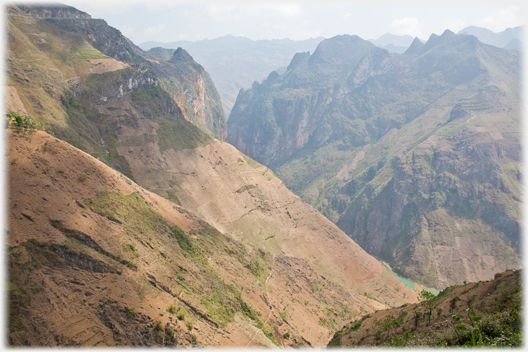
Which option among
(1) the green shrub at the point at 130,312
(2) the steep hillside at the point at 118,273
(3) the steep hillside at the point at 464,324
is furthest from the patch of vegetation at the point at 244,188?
(1) the green shrub at the point at 130,312

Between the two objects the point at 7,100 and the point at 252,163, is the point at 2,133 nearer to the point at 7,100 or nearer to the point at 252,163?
the point at 7,100

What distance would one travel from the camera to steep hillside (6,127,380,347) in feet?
70.0

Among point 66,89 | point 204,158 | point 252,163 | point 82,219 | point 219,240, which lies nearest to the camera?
point 82,219

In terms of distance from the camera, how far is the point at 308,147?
168750 millimetres

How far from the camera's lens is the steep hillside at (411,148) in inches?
3401

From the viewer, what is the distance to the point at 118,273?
2528cm

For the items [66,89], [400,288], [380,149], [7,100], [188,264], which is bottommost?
[400,288]

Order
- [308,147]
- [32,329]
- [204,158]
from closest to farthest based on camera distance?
1. [32,329]
2. [204,158]
3. [308,147]

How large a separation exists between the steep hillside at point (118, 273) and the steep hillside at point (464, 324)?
10.5 m

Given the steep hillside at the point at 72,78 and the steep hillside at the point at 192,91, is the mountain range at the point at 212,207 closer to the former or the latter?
the steep hillside at the point at 72,78

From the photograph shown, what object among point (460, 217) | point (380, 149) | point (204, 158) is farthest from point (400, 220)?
point (204, 158)

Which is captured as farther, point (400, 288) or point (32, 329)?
point (400, 288)

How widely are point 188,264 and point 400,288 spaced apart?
1597 inches

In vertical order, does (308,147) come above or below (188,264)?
above
